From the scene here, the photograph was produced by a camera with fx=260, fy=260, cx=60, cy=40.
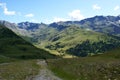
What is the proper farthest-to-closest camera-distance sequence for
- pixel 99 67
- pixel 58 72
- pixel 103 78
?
pixel 58 72 → pixel 99 67 → pixel 103 78

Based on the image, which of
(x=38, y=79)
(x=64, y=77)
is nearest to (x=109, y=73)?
(x=64, y=77)

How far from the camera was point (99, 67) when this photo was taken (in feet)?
167

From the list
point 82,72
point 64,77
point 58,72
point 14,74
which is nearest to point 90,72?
point 82,72

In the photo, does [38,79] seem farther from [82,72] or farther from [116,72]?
[116,72]

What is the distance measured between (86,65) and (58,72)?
6.19m

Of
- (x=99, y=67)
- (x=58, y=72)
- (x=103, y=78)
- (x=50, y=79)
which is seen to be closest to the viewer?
(x=103, y=78)

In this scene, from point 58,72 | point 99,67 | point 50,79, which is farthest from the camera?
point 58,72

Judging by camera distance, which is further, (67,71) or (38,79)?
(67,71)

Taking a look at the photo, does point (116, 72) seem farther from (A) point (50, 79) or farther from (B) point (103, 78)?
(A) point (50, 79)

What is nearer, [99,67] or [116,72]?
[116,72]

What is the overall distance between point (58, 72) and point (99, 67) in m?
9.55

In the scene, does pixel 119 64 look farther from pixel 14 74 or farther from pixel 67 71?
pixel 14 74

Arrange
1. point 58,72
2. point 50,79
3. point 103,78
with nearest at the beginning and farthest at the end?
point 103,78, point 50,79, point 58,72

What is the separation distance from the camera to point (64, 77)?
4941cm
